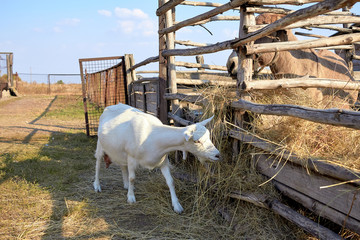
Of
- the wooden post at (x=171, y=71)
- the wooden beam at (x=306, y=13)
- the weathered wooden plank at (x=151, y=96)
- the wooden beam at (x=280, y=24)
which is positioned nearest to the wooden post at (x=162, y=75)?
the wooden post at (x=171, y=71)

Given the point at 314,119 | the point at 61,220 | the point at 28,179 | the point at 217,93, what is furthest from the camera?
the point at 28,179

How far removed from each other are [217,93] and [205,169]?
3.61 ft

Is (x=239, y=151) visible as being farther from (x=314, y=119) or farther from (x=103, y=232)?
(x=103, y=232)

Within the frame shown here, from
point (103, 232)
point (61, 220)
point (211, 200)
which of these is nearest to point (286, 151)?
point (211, 200)

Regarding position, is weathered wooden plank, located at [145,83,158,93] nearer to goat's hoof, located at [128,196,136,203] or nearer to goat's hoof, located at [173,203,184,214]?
goat's hoof, located at [128,196,136,203]

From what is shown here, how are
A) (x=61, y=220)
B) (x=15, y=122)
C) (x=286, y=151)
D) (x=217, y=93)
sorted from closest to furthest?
1. (x=286, y=151)
2. (x=61, y=220)
3. (x=217, y=93)
4. (x=15, y=122)

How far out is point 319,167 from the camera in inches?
108

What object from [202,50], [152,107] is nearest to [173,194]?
[202,50]

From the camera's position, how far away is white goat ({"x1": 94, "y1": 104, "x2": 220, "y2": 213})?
371 cm

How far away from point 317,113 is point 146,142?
2277 millimetres

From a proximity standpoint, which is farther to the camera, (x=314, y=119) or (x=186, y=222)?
(x=186, y=222)

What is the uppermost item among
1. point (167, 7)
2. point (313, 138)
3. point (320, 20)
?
point (167, 7)

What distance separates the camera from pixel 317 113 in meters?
2.60

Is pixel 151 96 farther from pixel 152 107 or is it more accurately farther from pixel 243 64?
pixel 243 64
